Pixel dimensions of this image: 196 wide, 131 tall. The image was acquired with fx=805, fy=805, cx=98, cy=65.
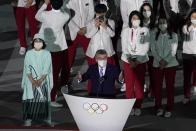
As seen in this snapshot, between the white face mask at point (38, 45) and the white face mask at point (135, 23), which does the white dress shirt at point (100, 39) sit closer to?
the white face mask at point (135, 23)

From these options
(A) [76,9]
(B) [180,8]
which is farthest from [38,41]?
(B) [180,8]

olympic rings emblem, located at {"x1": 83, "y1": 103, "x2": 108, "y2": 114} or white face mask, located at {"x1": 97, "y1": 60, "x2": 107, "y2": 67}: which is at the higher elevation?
white face mask, located at {"x1": 97, "y1": 60, "x2": 107, "y2": 67}

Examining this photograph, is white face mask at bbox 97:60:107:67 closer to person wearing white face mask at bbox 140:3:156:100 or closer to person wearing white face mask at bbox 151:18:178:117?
person wearing white face mask at bbox 151:18:178:117

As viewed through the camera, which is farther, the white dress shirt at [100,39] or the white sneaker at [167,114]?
the white dress shirt at [100,39]

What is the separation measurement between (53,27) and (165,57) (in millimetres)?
1976

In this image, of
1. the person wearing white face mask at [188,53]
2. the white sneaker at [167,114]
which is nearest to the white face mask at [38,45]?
the white sneaker at [167,114]

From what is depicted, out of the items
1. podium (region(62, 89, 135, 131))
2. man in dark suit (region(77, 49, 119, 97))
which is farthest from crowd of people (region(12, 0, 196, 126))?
podium (region(62, 89, 135, 131))

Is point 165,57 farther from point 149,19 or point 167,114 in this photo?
point 167,114

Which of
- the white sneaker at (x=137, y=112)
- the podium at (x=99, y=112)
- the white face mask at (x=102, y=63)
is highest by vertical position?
the white face mask at (x=102, y=63)

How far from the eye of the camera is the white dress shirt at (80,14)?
46.4 ft

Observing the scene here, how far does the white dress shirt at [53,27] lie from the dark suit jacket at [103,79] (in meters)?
1.82

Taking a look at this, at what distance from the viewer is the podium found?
11.0 meters

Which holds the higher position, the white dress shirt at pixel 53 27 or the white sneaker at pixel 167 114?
the white dress shirt at pixel 53 27

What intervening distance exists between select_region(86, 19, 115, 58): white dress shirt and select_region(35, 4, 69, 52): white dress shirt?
0.47 metres
